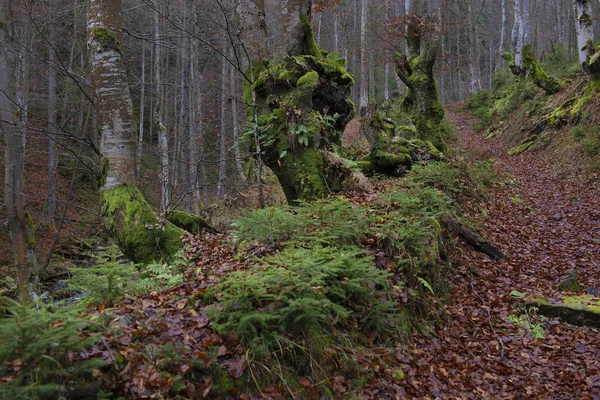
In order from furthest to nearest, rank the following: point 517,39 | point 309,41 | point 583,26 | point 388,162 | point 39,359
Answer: point 517,39, point 583,26, point 388,162, point 309,41, point 39,359

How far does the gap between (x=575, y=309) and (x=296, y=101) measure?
5.42 metres

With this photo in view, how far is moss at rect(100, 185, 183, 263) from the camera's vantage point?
5754mm

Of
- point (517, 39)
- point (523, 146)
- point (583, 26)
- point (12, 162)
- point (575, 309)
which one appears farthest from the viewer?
point (517, 39)

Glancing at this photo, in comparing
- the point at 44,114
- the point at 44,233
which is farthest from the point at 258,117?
the point at 44,114

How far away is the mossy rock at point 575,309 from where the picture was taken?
5320mm

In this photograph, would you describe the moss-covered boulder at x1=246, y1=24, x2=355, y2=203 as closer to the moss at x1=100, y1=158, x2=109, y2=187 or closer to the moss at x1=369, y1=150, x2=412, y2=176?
the moss at x1=369, y1=150, x2=412, y2=176

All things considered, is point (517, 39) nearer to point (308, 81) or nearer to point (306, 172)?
point (308, 81)

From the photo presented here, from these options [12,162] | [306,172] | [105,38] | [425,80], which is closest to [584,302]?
[306,172]

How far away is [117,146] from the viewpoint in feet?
18.8

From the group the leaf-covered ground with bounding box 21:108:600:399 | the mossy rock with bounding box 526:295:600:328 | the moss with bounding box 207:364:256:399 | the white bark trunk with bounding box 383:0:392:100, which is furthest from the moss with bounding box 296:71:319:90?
the white bark trunk with bounding box 383:0:392:100

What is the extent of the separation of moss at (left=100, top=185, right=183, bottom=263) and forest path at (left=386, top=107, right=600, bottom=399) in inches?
140

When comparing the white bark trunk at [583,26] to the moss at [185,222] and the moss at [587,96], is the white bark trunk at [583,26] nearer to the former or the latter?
the moss at [587,96]

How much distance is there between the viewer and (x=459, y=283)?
639 cm

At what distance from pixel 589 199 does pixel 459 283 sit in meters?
6.25
